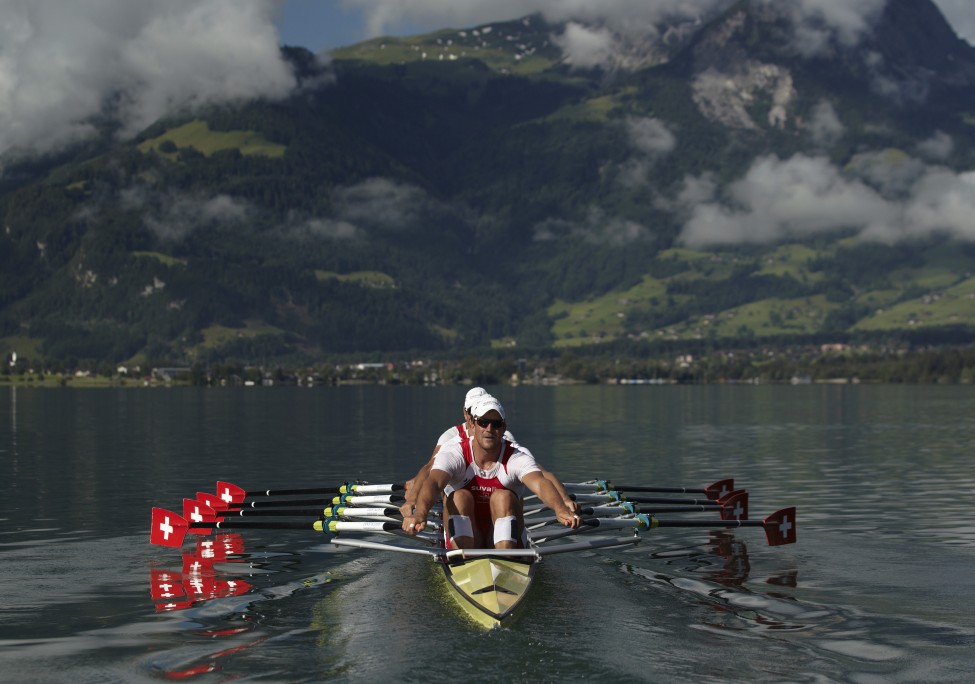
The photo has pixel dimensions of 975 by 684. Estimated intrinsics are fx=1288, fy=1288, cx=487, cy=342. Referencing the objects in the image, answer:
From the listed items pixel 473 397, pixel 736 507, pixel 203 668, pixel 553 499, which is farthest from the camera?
pixel 736 507

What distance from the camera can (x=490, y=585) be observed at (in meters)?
22.2

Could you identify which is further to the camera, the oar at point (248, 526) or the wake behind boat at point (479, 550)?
the oar at point (248, 526)

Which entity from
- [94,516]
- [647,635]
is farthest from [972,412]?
[647,635]

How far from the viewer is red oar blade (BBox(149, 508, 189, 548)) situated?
31.8m

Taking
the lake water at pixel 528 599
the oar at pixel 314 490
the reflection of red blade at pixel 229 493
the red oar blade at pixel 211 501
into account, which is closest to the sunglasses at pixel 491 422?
the lake water at pixel 528 599

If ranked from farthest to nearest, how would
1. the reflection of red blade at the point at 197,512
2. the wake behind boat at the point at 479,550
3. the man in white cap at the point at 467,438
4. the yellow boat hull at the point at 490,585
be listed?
the reflection of red blade at the point at 197,512, the man in white cap at the point at 467,438, the wake behind boat at the point at 479,550, the yellow boat hull at the point at 490,585

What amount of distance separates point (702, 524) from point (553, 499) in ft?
23.2

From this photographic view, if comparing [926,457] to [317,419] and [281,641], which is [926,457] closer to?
[281,641]

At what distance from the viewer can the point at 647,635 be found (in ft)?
73.6

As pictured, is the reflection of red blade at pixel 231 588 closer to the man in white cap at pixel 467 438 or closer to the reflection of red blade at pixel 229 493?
the man in white cap at pixel 467 438

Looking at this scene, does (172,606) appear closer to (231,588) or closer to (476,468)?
(231,588)

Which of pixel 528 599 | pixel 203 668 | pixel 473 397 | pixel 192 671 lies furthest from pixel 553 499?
pixel 192 671

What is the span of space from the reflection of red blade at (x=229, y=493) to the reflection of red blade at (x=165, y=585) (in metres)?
8.12

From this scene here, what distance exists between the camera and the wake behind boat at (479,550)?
885 inches
